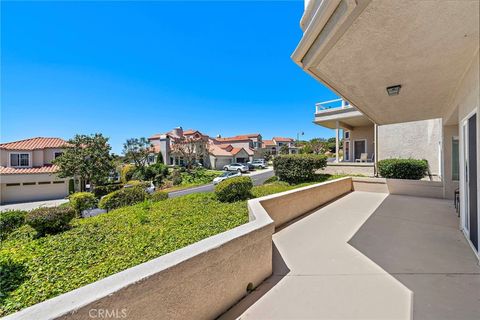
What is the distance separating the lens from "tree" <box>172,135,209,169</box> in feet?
108

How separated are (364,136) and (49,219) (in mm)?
21967

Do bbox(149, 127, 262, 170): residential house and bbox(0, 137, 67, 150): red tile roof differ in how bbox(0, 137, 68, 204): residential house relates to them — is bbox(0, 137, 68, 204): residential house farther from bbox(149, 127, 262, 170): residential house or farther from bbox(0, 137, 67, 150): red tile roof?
bbox(149, 127, 262, 170): residential house

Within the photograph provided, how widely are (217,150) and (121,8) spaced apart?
34.3 meters

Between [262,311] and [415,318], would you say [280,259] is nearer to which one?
[262,311]

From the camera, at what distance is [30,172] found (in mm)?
20656

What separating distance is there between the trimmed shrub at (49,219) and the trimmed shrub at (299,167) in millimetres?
10298

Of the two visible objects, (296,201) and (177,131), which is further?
(177,131)

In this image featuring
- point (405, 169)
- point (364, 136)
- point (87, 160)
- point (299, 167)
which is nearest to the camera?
point (405, 169)

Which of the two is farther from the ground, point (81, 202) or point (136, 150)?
point (136, 150)

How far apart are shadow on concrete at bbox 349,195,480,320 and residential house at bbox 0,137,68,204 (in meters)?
26.9

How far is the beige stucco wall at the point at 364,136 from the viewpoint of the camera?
19.0 m

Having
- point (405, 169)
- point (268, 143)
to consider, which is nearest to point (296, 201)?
point (405, 169)

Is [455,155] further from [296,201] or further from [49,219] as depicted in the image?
[49,219]

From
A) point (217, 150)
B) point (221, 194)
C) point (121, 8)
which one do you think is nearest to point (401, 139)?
point (221, 194)
